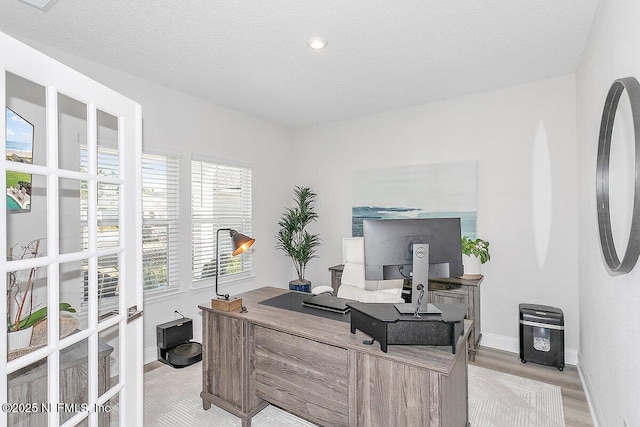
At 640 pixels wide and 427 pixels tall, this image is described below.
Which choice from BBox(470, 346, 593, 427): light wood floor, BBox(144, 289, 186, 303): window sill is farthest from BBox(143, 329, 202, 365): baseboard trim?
BBox(470, 346, 593, 427): light wood floor

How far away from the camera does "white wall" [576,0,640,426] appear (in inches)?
59.2

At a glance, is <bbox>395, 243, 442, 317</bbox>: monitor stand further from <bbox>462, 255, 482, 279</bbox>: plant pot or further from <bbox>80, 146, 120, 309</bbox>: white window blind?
<bbox>462, 255, 482, 279</bbox>: plant pot

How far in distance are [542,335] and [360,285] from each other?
1780 millimetres

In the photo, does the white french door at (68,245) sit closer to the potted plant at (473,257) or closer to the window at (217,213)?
the window at (217,213)

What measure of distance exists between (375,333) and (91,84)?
5.96 feet

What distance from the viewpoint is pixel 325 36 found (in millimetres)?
2463

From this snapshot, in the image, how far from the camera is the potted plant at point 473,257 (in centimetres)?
338

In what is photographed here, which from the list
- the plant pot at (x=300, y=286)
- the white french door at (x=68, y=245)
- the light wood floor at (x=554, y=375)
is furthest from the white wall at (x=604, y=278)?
the plant pot at (x=300, y=286)

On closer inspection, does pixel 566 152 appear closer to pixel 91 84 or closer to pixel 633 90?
pixel 633 90

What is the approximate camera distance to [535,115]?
130 inches

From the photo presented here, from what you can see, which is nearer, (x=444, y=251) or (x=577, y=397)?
(x=444, y=251)

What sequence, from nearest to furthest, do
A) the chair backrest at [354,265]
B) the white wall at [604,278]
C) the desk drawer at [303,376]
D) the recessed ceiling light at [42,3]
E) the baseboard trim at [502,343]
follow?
1. the white wall at [604,278]
2. the desk drawer at [303,376]
3. the recessed ceiling light at [42,3]
4. the chair backrest at [354,265]
5. the baseboard trim at [502,343]

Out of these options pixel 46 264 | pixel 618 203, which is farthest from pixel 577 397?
pixel 46 264

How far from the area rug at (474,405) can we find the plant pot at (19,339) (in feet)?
4.80
